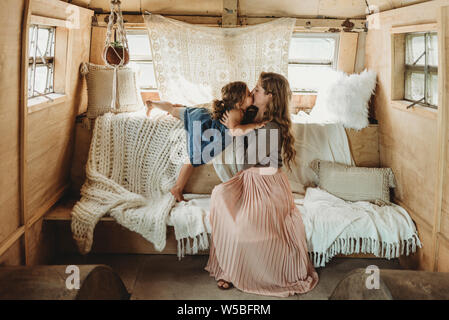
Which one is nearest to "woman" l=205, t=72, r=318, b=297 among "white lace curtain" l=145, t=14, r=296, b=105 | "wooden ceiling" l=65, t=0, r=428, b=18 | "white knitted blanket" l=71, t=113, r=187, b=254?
"white knitted blanket" l=71, t=113, r=187, b=254

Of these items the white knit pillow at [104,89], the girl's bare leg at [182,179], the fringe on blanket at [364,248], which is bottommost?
the fringe on blanket at [364,248]

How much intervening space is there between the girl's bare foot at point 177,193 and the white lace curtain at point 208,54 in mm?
912

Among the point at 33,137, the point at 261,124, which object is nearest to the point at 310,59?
the point at 261,124

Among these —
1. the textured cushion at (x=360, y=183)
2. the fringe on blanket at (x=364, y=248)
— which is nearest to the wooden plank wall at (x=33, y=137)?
the fringe on blanket at (x=364, y=248)

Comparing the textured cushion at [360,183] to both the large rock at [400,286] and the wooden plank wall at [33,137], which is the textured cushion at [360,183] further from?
the wooden plank wall at [33,137]

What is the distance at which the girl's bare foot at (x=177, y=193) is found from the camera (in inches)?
126

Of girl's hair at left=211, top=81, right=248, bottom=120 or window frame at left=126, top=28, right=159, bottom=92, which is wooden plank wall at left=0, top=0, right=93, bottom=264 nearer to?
window frame at left=126, top=28, right=159, bottom=92

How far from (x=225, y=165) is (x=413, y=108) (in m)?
1.48

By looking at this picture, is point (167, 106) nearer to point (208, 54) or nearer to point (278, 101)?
point (208, 54)

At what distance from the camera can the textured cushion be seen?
322cm

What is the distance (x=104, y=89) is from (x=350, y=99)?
2.13 m

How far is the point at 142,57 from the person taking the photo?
398 centimetres

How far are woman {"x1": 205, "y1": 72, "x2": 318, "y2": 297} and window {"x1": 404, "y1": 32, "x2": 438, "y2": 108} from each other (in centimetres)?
108

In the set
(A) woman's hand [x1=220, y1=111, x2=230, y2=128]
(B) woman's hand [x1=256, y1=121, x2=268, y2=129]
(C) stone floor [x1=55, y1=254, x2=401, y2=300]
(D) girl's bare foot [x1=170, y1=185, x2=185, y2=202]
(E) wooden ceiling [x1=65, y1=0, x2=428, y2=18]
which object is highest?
(E) wooden ceiling [x1=65, y1=0, x2=428, y2=18]
